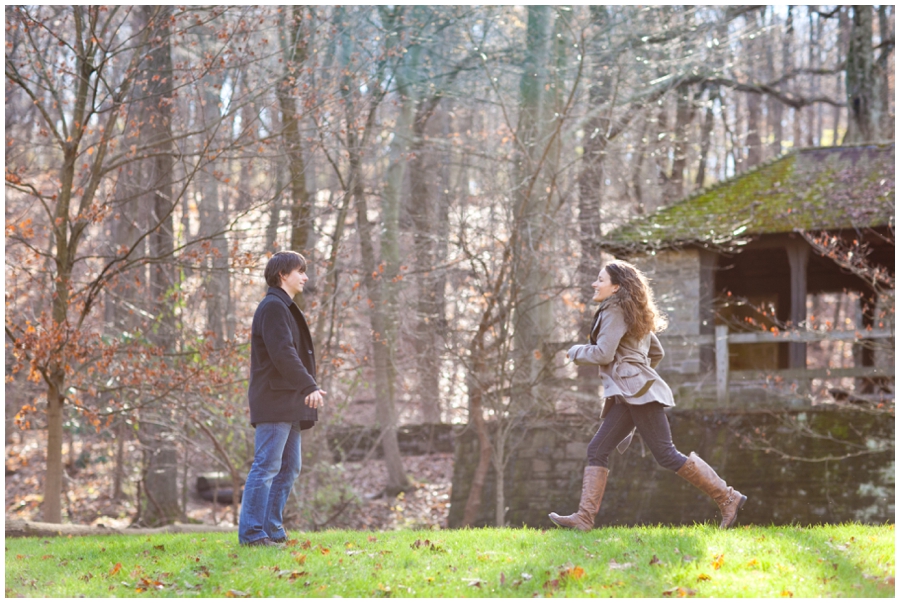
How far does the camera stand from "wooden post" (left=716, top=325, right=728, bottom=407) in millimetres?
12195

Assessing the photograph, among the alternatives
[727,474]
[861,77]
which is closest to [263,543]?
[727,474]

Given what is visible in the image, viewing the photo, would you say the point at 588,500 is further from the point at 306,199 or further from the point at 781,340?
the point at 781,340

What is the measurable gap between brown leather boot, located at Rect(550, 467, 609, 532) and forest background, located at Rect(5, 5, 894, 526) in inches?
156

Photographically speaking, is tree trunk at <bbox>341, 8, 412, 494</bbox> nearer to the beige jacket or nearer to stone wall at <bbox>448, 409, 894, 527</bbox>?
stone wall at <bbox>448, 409, 894, 527</bbox>

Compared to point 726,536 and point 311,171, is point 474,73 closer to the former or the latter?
point 311,171

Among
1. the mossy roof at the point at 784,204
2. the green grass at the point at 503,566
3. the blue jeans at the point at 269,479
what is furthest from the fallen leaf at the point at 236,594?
the mossy roof at the point at 784,204

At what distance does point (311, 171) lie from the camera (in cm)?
1363

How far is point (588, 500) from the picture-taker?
18.4 ft

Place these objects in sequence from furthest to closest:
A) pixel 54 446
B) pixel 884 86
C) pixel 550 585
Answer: pixel 884 86
pixel 54 446
pixel 550 585

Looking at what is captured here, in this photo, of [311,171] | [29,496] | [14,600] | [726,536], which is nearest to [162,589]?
[14,600]

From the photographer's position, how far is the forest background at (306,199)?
8.35 meters

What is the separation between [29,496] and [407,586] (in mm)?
14162

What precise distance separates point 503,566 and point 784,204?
10874mm

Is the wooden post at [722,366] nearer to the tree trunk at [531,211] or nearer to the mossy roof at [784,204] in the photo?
the mossy roof at [784,204]
